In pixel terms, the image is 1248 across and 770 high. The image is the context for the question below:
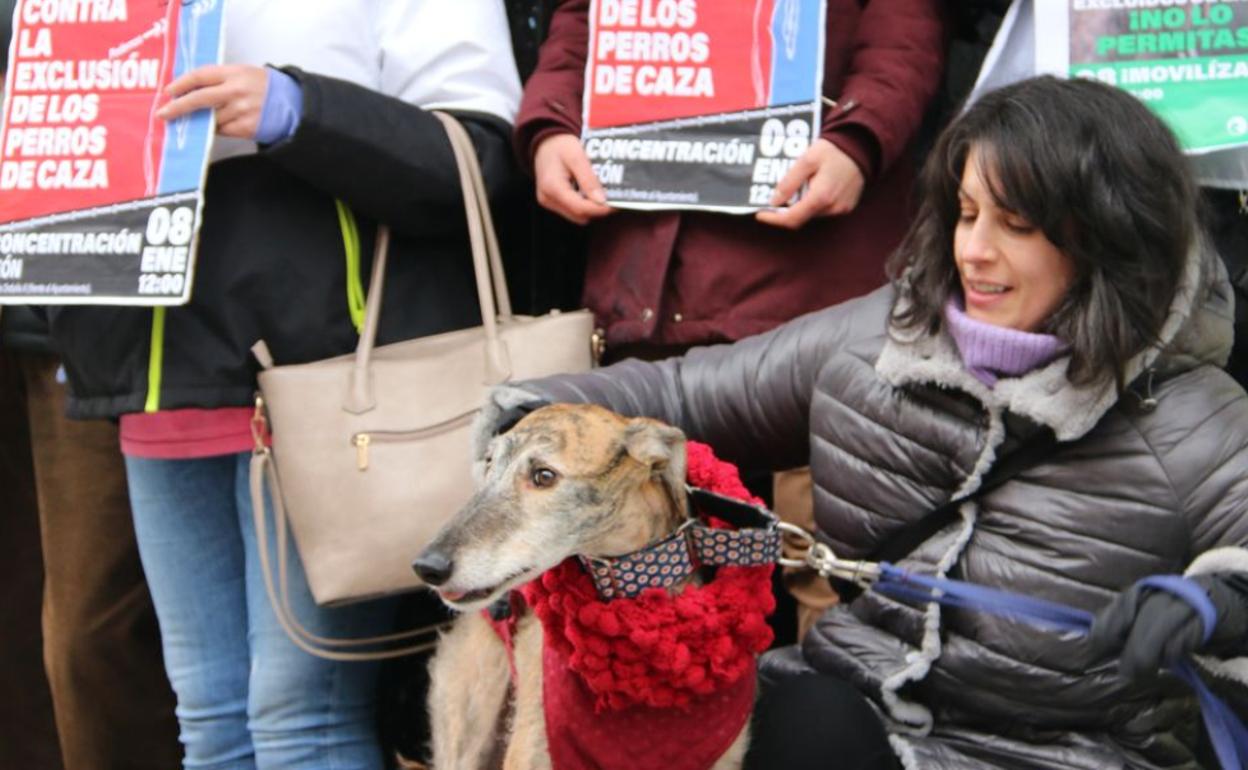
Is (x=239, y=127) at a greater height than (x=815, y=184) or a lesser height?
greater

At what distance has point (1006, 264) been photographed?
8.27 ft

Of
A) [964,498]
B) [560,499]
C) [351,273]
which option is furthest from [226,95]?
[964,498]

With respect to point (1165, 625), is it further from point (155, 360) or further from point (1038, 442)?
point (155, 360)

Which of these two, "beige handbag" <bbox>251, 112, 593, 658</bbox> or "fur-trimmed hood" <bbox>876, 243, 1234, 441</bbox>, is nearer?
"fur-trimmed hood" <bbox>876, 243, 1234, 441</bbox>

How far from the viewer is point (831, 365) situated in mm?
2783

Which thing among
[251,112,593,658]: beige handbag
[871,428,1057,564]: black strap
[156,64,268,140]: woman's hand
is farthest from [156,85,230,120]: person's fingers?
[871,428,1057,564]: black strap

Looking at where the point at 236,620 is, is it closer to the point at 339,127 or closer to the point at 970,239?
the point at 339,127

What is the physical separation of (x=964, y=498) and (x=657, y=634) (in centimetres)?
57

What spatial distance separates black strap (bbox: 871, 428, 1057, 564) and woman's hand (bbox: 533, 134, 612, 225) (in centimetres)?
92

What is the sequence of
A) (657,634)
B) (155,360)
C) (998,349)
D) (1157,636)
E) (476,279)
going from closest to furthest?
1. (1157,636)
2. (657,634)
3. (998,349)
4. (155,360)
5. (476,279)

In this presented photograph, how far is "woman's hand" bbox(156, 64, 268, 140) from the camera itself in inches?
114

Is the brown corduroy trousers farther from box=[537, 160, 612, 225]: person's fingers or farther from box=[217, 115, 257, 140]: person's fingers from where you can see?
box=[537, 160, 612, 225]: person's fingers

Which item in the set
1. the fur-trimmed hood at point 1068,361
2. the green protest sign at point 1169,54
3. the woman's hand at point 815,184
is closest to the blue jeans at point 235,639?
the woman's hand at point 815,184

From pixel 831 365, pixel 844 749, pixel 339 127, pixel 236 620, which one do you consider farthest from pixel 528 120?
pixel 844 749
